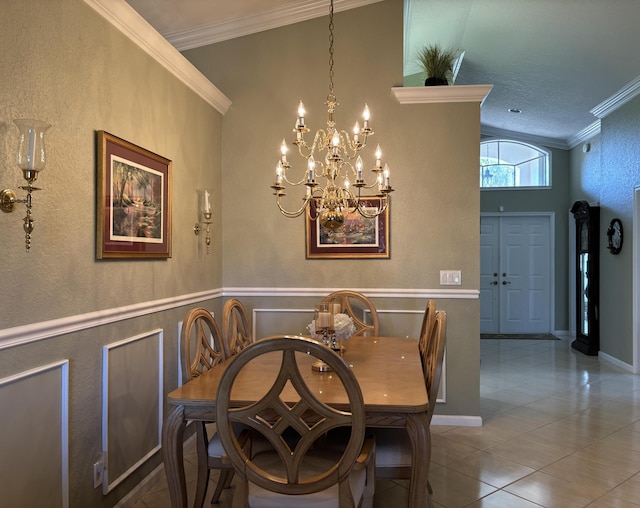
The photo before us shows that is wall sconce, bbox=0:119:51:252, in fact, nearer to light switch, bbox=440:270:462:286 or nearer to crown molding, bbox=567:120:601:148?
light switch, bbox=440:270:462:286

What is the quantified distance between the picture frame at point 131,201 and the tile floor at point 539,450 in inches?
51.8

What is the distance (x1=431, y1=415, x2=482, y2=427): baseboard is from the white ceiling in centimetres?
317

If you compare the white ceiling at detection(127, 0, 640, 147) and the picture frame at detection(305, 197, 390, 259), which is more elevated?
the white ceiling at detection(127, 0, 640, 147)

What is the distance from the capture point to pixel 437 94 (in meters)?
3.64

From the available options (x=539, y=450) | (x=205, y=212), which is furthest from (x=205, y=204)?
(x=539, y=450)

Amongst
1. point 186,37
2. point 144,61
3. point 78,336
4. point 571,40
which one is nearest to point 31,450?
point 78,336

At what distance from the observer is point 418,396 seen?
72.8 inches

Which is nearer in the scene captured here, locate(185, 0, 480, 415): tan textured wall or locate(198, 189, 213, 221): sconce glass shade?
locate(198, 189, 213, 221): sconce glass shade

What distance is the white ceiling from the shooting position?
11.8ft

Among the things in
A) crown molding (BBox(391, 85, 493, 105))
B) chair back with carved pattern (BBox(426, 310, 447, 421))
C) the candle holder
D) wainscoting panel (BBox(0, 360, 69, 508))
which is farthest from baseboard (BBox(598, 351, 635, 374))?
wainscoting panel (BBox(0, 360, 69, 508))

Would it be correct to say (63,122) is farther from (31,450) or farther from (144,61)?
(31,450)

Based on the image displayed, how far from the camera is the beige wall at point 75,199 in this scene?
1.74 meters

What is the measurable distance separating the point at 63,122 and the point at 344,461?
169 cm

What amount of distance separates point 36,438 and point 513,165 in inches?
300
